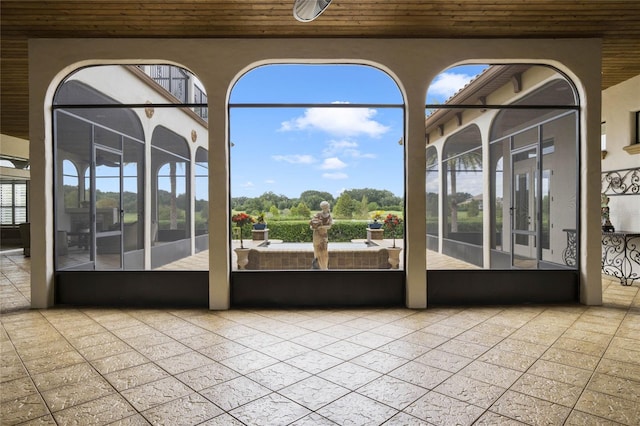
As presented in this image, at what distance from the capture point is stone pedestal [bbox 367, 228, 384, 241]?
6.60 metres

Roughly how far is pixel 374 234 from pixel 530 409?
14.6 ft

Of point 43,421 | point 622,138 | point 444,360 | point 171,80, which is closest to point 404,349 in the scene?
point 444,360

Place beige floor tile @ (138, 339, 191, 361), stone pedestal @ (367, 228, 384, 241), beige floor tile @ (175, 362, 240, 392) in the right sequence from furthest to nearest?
stone pedestal @ (367, 228, 384, 241) < beige floor tile @ (138, 339, 191, 361) < beige floor tile @ (175, 362, 240, 392)

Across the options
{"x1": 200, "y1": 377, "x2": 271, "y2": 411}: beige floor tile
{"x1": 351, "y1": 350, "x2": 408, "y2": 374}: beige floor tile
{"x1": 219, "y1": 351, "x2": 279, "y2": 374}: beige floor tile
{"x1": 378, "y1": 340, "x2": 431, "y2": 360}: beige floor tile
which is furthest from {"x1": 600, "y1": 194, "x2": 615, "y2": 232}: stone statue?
{"x1": 200, "y1": 377, "x2": 271, "y2": 411}: beige floor tile

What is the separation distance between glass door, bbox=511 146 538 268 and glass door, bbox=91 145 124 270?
738 cm

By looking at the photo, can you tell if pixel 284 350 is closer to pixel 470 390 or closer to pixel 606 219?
pixel 470 390

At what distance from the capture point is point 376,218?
21.7ft

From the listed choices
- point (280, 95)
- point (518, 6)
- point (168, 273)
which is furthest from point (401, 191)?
point (168, 273)

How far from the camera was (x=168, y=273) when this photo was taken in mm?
4977

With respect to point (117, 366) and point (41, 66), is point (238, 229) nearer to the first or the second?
point (117, 366)

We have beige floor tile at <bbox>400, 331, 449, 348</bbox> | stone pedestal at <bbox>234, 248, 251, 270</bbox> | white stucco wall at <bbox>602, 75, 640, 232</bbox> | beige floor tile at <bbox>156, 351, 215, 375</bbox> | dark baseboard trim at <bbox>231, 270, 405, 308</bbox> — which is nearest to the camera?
beige floor tile at <bbox>156, 351, 215, 375</bbox>

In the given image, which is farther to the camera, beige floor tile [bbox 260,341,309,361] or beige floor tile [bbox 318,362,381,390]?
beige floor tile [bbox 260,341,309,361]

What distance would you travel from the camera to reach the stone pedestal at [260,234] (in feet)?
19.9

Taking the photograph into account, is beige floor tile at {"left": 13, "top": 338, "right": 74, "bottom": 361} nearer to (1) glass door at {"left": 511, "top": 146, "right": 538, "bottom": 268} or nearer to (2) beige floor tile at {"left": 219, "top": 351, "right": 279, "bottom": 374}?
(2) beige floor tile at {"left": 219, "top": 351, "right": 279, "bottom": 374}
